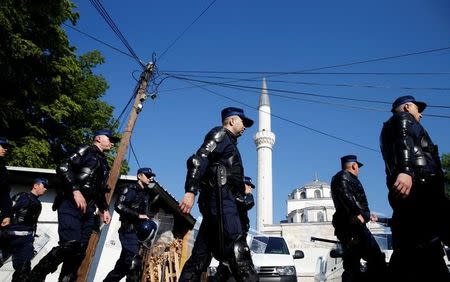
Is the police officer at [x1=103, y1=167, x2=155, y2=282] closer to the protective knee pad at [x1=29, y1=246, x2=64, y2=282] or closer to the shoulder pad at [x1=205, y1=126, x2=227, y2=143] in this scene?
the protective knee pad at [x1=29, y1=246, x2=64, y2=282]

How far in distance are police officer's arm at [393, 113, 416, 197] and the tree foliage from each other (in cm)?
1433

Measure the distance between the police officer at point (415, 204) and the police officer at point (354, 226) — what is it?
179 cm

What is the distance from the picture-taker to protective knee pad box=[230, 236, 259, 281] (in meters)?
3.24

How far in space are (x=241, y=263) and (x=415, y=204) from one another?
1.72 metres

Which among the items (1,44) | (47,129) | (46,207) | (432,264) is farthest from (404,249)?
Answer: (47,129)

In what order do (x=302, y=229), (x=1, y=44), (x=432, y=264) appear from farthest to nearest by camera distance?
1. (x=302, y=229)
2. (x=1, y=44)
3. (x=432, y=264)

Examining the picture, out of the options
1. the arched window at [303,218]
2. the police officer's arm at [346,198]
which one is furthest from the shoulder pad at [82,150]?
the arched window at [303,218]

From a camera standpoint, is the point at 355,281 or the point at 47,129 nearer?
the point at 355,281

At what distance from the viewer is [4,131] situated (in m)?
16.0

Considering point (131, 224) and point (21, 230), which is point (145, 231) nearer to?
point (131, 224)

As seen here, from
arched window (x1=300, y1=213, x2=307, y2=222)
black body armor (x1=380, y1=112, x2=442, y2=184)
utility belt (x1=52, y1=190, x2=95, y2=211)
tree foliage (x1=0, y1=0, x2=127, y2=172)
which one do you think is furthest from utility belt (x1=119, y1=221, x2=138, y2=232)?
arched window (x1=300, y1=213, x2=307, y2=222)

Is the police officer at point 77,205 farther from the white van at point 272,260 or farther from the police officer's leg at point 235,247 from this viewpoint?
the white van at point 272,260

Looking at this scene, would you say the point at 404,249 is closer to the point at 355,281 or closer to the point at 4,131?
the point at 355,281

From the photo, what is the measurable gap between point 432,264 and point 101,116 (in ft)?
70.0
